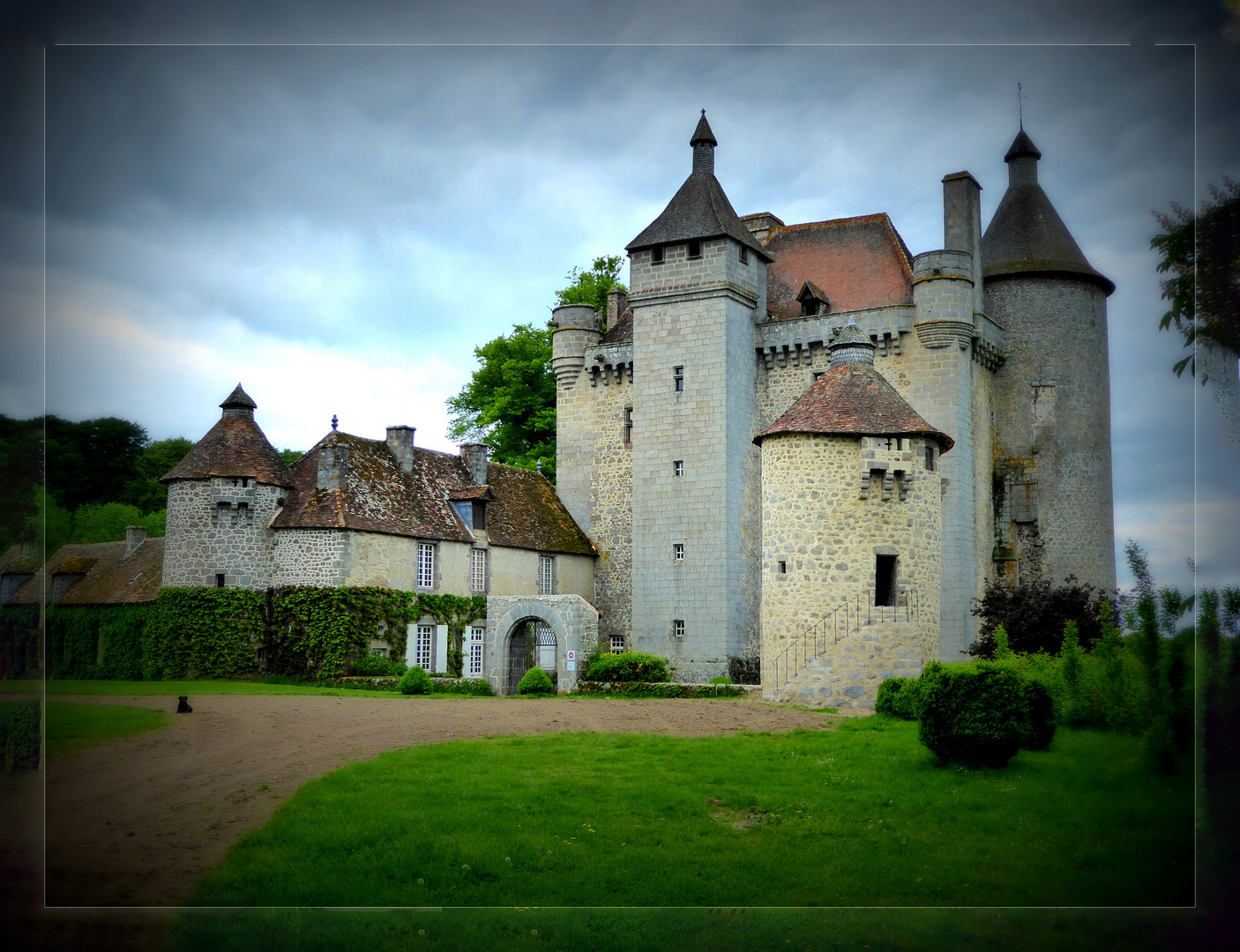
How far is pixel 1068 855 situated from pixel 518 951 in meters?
4.39

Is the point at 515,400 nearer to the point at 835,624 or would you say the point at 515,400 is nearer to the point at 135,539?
the point at 135,539

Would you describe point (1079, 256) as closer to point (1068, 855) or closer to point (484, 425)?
point (484, 425)

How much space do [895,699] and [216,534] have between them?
55.7 feet

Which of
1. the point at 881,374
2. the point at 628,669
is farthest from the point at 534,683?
the point at 881,374

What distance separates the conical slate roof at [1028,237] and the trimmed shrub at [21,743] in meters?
26.5

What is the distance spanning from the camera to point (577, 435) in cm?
3275

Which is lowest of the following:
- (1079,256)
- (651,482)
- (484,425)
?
(651,482)

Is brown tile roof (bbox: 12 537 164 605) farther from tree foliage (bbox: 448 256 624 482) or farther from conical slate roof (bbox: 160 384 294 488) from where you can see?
tree foliage (bbox: 448 256 624 482)

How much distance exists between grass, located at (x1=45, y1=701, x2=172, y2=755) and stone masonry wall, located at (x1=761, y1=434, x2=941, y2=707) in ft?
35.3

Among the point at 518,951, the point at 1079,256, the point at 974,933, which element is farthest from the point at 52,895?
the point at 1079,256

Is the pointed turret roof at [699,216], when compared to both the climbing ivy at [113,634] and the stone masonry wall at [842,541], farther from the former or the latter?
the climbing ivy at [113,634]

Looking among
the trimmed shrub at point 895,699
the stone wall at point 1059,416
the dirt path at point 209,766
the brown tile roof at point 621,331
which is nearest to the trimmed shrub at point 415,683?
the dirt path at point 209,766

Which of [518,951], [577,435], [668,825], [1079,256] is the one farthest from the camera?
[577,435]

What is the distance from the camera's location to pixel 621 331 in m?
33.5
